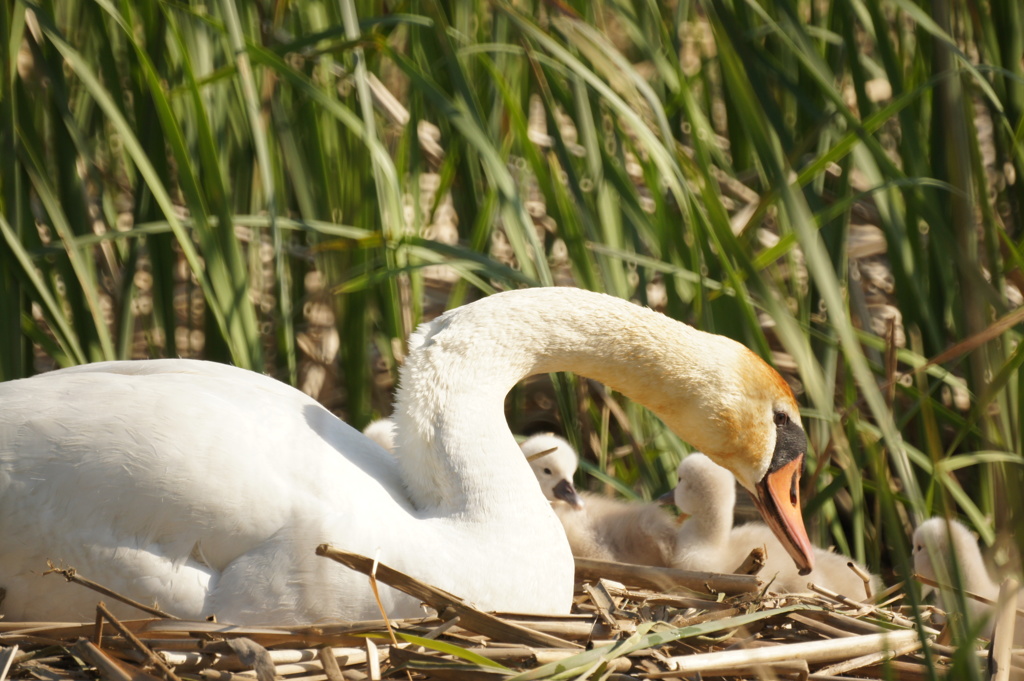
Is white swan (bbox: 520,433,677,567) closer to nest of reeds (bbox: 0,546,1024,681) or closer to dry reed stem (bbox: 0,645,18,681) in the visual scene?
nest of reeds (bbox: 0,546,1024,681)

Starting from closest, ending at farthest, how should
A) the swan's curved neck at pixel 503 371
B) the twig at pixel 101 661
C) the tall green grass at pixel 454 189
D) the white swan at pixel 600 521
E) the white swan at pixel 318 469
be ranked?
the twig at pixel 101 661 < the white swan at pixel 318 469 < the swan's curved neck at pixel 503 371 < the tall green grass at pixel 454 189 < the white swan at pixel 600 521

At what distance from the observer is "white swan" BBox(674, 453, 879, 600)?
3037mm

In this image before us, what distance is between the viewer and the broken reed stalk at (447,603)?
2037mm

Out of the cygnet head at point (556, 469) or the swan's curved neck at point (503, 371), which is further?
the cygnet head at point (556, 469)

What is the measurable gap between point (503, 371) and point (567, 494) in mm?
682

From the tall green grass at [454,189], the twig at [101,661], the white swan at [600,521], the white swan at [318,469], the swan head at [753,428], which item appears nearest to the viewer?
the twig at [101,661]

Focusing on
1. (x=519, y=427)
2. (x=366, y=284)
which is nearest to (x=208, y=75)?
(x=366, y=284)

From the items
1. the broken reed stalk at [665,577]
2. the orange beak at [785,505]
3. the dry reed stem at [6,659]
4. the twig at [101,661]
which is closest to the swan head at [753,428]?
the orange beak at [785,505]

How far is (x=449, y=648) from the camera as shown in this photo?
193 cm

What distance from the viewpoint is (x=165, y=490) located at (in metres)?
2.18

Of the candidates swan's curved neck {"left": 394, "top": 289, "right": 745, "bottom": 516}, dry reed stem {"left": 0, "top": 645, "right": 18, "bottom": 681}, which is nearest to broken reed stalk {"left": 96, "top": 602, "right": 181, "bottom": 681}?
dry reed stem {"left": 0, "top": 645, "right": 18, "bottom": 681}

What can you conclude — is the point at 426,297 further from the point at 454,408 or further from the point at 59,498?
the point at 59,498

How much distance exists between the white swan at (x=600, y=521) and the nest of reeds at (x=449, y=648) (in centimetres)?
76

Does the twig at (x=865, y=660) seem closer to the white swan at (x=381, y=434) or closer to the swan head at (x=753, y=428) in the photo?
the swan head at (x=753, y=428)
